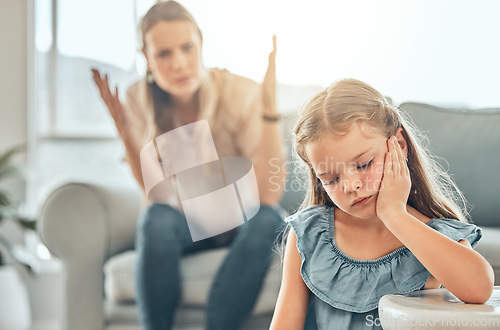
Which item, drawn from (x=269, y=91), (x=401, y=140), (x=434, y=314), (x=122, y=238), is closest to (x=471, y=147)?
(x=269, y=91)

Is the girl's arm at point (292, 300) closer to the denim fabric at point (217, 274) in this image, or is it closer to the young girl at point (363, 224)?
the young girl at point (363, 224)

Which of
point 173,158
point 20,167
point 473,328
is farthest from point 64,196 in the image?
point 473,328

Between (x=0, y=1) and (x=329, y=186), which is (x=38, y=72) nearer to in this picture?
(x=0, y=1)

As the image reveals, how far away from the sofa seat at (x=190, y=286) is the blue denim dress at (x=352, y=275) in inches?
18.4

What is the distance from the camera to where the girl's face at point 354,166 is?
74 centimetres

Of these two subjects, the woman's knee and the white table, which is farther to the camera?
the woman's knee

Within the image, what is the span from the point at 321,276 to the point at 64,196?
85cm

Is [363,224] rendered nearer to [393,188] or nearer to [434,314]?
[393,188]

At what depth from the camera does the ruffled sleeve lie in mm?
757

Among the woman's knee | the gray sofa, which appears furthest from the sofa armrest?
the woman's knee

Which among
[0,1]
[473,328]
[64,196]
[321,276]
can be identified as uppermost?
[0,1]

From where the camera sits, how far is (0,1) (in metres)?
2.34

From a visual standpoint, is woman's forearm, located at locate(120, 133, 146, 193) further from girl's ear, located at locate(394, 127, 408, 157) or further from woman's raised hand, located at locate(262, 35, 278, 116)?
girl's ear, located at locate(394, 127, 408, 157)

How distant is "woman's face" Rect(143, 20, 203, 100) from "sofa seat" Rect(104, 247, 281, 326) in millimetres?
464
